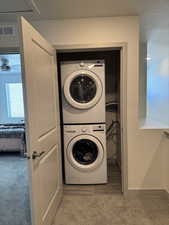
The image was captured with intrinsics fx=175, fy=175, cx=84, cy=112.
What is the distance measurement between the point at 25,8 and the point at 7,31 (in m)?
0.50

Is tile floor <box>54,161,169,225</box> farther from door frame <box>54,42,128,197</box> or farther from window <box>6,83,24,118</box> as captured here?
window <box>6,83,24,118</box>

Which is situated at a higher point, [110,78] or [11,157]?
[110,78]

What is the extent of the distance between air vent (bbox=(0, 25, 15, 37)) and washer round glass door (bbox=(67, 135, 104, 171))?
1660mm

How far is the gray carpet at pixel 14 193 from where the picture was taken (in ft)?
6.58

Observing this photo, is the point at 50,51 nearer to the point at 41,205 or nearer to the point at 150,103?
the point at 41,205

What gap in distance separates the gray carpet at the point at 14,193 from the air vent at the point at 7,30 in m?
2.19

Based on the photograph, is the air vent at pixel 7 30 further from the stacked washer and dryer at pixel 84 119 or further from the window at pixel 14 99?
the window at pixel 14 99

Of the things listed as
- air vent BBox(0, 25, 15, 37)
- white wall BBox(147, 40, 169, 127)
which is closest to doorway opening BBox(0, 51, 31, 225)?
air vent BBox(0, 25, 15, 37)

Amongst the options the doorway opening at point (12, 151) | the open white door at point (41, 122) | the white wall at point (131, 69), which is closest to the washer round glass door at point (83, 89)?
the open white door at point (41, 122)

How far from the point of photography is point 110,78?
3443 millimetres

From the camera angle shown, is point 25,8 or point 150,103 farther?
point 150,103

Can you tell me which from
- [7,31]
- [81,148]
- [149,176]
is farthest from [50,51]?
[149,176]

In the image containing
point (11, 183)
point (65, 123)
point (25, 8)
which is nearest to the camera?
point (25, 8)

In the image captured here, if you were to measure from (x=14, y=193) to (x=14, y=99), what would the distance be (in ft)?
14.8
